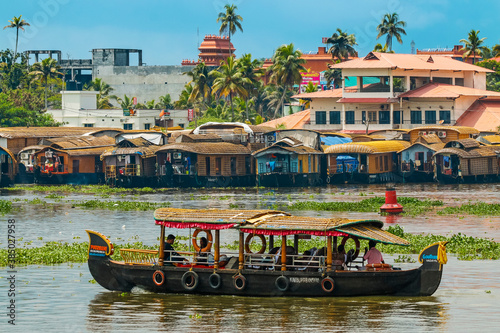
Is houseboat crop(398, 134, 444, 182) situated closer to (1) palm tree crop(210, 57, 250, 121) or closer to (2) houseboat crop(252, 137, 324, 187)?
(2) houseboat crop(252, 137, 324, 187)

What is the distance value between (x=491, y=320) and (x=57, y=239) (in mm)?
17299

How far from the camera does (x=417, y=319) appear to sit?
698 inches

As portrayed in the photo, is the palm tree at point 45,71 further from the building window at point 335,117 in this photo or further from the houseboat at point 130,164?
the houseboat at point 130,164

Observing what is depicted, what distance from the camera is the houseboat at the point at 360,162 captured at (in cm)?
6334

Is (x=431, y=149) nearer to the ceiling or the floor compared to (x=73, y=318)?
nearer to the ceiling

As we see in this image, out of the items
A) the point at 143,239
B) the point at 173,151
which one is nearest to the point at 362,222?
the point at 143,239

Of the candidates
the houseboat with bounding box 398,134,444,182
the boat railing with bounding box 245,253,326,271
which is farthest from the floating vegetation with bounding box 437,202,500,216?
the houseboat with bounding box 398,134,444,182

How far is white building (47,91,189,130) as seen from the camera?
8775cm

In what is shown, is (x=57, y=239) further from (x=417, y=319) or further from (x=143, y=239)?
(x=417, y=319)

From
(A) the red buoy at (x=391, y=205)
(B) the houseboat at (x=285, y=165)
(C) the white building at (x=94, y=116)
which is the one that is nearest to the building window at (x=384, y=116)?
(B) the houseboat at (x=285, y=165)

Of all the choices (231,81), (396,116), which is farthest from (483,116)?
(231,81)

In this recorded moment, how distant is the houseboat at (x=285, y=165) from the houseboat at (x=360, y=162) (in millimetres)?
1809

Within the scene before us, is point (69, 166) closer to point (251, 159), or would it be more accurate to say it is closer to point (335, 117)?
point (251, 159)

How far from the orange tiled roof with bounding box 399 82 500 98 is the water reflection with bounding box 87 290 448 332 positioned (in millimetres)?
57064
